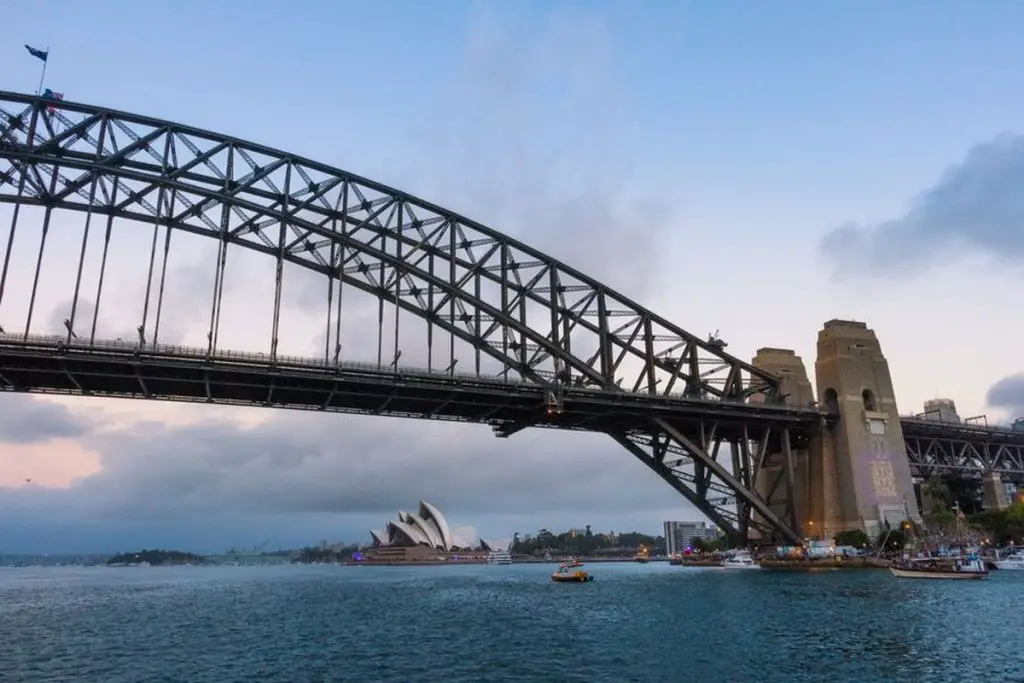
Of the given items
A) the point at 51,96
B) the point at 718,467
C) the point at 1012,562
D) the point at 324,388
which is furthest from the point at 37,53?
the point at 1012,562

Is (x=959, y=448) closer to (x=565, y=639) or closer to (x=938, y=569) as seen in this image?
(x=938, y=569)

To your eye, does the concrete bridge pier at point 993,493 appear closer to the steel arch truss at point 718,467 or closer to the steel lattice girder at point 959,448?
the steel lattice girder at point 959,448

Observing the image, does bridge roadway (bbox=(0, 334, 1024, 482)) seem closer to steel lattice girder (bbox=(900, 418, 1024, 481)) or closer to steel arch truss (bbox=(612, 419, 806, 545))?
steel arch truss (bbox=(612, 419, 806, 545))

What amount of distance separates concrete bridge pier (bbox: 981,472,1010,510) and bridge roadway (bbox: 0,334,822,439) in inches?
2318

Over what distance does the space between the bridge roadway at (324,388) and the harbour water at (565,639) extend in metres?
16.7

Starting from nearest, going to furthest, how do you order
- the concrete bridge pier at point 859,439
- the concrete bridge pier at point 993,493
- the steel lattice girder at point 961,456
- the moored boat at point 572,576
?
the concrete bridge pier at point 859,439 < the moored boat at point 572,576 < the steel lattice girder at point 961,456 < the concrete bridge pier at point 993,493

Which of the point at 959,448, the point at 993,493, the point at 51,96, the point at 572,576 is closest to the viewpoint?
the point at 51,96

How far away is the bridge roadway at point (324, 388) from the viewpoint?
51094mm

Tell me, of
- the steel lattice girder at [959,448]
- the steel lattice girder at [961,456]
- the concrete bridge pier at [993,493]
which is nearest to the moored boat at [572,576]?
the steel lattice girder at [959,448]

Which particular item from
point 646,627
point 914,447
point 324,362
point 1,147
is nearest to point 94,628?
point 324,362

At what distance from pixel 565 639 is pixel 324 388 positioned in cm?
3353

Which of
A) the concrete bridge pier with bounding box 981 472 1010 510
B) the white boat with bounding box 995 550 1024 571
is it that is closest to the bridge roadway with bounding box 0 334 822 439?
the white boat with bounding box 995 550 1024 571

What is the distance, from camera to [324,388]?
58.6 m

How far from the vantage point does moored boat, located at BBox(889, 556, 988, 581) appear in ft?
201
